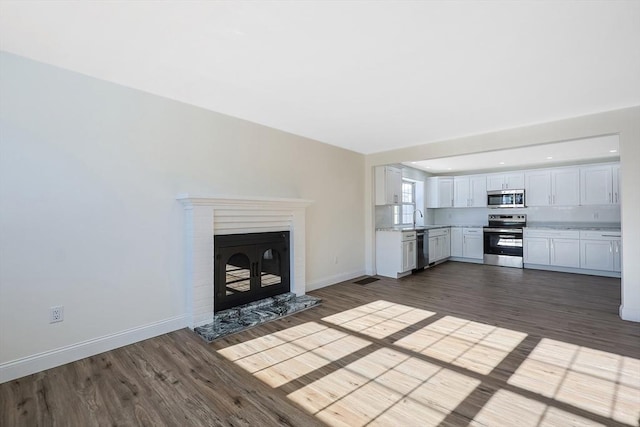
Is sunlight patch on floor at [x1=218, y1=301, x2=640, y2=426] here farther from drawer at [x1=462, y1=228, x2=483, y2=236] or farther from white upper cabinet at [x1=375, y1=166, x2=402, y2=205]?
drawer at [x1=462, y1=228, x2=483, y2=236]

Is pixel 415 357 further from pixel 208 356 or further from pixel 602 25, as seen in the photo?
pixel 602 25

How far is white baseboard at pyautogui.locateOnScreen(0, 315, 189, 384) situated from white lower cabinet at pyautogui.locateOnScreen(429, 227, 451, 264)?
17.9 feet

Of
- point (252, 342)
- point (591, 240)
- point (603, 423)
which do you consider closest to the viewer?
point (603, 423)

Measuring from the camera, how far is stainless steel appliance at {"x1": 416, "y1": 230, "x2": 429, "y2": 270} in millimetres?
6160

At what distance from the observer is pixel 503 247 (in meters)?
6.77

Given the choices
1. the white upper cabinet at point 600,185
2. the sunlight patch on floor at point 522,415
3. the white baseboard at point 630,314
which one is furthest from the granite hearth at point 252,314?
the white upper cabinet at point 600,185

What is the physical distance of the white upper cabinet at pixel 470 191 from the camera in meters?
7.31

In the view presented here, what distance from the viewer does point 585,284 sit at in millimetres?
5070

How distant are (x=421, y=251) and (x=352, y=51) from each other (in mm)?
5052

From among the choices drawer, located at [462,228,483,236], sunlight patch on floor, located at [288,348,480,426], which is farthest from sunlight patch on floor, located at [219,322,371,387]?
drawer, located at [462,228,483,236]

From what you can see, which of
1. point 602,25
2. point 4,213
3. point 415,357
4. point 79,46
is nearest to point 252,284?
point 415,357

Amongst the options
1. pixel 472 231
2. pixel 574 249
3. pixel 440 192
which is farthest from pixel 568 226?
pixel 440 192

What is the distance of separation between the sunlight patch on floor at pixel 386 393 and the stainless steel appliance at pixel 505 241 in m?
5.55

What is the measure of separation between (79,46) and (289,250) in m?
3.08
